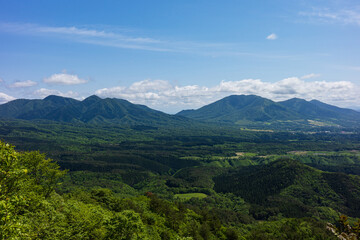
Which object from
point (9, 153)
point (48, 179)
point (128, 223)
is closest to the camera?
point (9, 153)

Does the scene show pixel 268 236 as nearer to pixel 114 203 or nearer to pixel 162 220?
pixel 162 220

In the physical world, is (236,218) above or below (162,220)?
below

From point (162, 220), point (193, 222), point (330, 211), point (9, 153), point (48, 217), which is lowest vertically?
point (330, 211)

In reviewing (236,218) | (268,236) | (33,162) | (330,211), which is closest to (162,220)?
(33,162)

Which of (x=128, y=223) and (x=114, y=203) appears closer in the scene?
(x=128, y=223)

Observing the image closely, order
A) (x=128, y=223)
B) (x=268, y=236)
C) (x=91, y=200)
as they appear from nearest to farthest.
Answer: (x=128, y=223) → (x=91, y=200) → (x=268, y=236)

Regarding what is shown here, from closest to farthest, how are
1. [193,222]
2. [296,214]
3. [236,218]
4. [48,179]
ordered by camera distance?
1. [48,179]
2. [193,222]
3. [236,218]
4. [296,214]

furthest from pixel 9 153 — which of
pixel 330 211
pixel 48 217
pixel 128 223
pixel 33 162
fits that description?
pixel 330 211

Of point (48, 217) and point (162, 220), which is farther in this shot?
point (162, 220)

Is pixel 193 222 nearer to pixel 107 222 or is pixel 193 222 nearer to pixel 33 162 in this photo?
pixel 107 222
